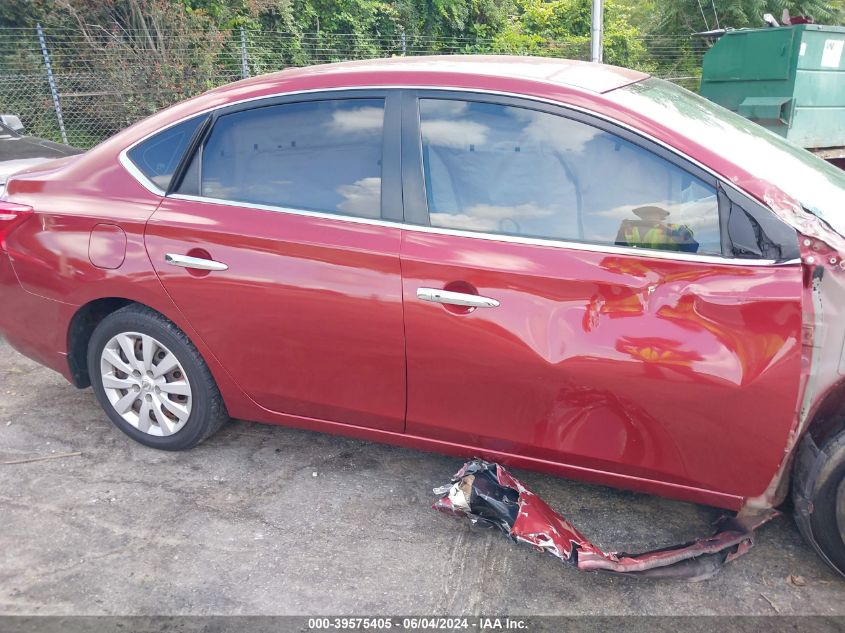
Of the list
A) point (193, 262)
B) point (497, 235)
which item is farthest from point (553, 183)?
point (193, 262)

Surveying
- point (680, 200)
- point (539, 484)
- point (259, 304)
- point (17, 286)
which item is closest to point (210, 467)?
point (259, 304)

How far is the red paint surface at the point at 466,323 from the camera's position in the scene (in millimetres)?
2383

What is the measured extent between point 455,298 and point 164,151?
154 centimetres

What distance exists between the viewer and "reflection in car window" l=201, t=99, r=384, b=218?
9.29 feet

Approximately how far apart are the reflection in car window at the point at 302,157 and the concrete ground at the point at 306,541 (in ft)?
4.06

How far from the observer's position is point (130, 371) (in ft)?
11.0

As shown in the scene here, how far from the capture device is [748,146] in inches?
106

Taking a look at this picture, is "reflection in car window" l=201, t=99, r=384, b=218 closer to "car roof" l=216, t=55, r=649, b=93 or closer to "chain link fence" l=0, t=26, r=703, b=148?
"car roof" l=216, t=55, r=649, b=93

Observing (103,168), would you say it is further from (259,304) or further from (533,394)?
(533,394)

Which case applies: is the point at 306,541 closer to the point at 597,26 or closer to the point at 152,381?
the point at 152,381

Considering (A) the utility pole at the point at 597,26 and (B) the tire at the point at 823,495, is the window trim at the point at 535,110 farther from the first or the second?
(A) the utility pole at the point at 597,26

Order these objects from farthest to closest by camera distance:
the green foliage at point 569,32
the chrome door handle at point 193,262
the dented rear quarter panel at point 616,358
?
the green foliage at point 569,32
the chrome door handle at point 193,262
the dented rear quarter panel at point 616,358

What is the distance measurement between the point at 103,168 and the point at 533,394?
220 centimetres

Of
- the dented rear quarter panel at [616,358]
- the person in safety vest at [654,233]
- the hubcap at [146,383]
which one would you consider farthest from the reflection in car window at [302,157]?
the person in safety vest at [654,233]
